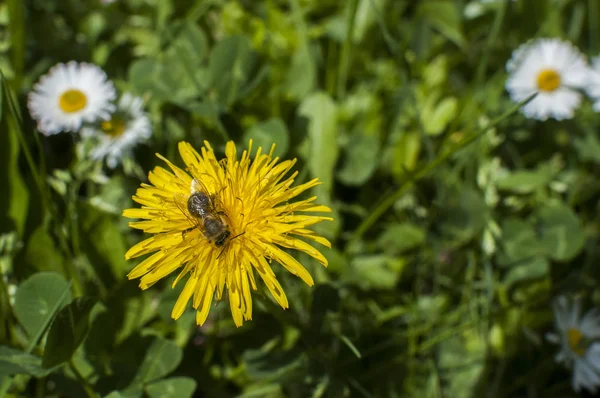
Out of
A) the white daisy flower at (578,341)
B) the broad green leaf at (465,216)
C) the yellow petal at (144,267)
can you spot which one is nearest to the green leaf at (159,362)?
the yellow petal at (144,267)

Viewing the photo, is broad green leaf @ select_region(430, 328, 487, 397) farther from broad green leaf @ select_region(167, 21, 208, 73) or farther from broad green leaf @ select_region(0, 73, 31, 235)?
broad green leaf @ select_region(0, 73, 31, 235)

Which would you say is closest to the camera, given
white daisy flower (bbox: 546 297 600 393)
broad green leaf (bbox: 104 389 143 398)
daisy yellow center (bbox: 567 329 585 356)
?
broad green leaf (bbox: 104 389 143 398)

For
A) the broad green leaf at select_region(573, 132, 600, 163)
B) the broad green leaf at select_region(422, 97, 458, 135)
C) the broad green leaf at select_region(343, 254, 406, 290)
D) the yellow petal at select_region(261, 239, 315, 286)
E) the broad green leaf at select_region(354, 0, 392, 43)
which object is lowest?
the yellow petal at select_region(261, 239, 315, 286)

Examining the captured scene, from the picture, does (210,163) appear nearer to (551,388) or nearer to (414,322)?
(414,322)

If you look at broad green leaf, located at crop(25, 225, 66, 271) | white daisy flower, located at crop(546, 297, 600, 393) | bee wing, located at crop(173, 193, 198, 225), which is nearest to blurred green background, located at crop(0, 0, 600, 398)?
broad green leaf, located at crop(25, 225, 66, 271)

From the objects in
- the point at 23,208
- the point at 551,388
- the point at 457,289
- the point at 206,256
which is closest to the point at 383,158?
the point at 457,289

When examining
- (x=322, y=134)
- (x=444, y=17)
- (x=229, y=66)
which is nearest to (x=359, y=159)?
(x=322, y=134)

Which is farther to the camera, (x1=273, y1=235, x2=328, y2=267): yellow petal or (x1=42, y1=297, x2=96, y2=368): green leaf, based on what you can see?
(x1=42, y1=297, x2=96, y2=368): green leaf
